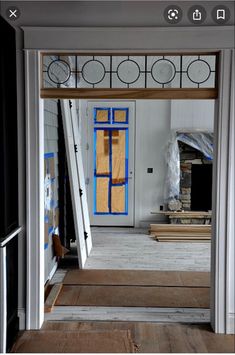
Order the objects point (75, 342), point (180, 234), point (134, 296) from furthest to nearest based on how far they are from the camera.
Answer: point (180, 234)
point (134, 296)
point (75, 342)

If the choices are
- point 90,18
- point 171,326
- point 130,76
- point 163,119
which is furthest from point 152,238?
point 90,18

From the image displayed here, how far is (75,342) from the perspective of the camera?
325 cm

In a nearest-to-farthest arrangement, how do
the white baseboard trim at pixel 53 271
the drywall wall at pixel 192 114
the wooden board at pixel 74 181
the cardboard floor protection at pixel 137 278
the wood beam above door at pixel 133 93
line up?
the wood beam above door at pixel 133 93, the cardboard floor protection at pixel 137 278, the white baseboard trim at pixel 53 271, the wooden board at pixel 74 181, the drywall wall at pixel 192 114

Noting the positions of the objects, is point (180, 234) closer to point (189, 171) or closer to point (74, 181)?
point (189, 171)

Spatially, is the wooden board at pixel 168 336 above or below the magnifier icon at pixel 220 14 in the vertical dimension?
below

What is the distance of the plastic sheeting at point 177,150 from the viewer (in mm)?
7250

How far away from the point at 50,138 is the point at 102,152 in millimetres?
2749

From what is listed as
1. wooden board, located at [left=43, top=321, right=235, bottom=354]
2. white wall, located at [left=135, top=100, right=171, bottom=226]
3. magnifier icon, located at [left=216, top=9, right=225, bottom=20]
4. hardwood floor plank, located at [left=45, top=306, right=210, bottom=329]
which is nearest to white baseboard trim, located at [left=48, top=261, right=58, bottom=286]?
hardwood floor plank, located at [left=45, top=306, right=210, bottom=329]

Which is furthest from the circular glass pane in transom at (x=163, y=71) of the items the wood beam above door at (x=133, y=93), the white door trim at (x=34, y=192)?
the white door trim at (x=34, y=192)

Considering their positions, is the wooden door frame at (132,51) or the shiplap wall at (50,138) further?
the shiplap wall at (50,138)

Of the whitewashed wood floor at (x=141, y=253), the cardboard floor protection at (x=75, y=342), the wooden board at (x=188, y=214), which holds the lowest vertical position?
the cardboard floor protection at (x=75, y=342)

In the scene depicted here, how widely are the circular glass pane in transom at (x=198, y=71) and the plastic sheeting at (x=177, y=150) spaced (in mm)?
3724

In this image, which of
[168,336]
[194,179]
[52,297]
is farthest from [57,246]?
[194,179]

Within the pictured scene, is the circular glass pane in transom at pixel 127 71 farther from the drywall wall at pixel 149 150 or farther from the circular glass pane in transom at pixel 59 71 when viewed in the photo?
the drywall wall at pixel 149 150
